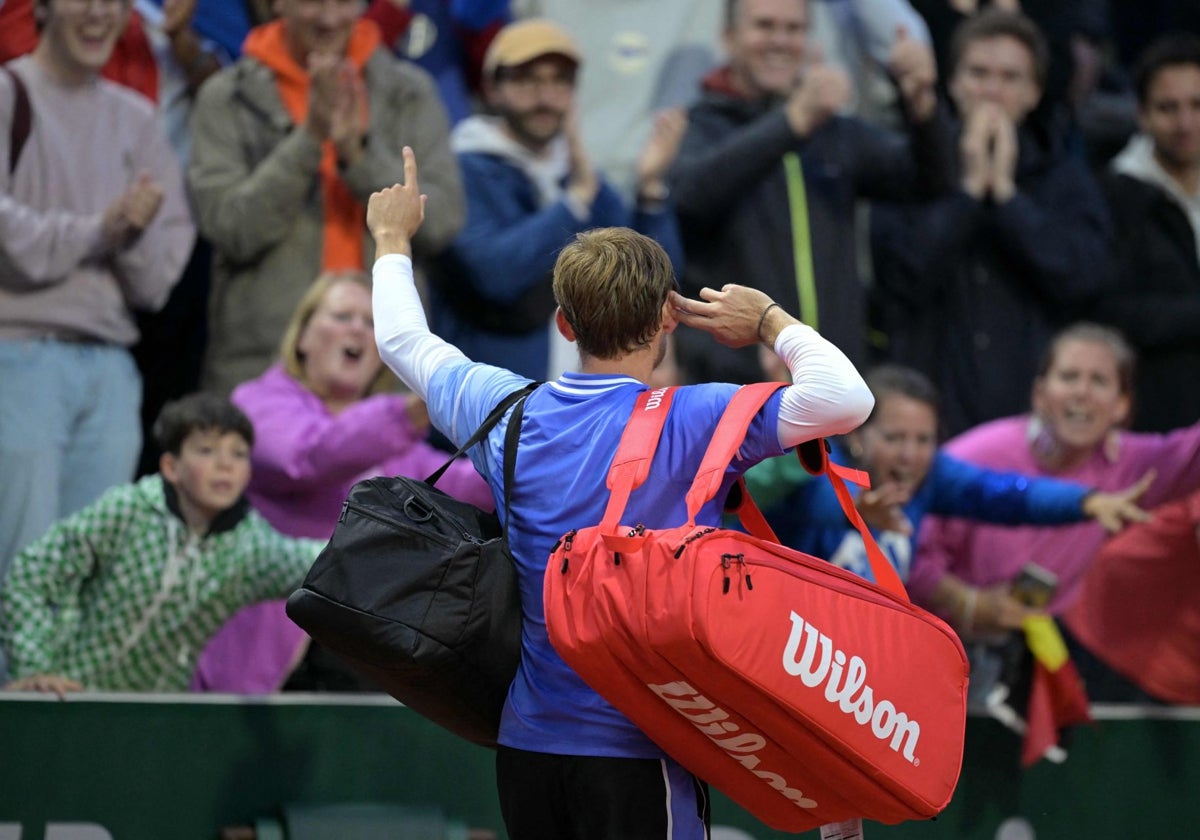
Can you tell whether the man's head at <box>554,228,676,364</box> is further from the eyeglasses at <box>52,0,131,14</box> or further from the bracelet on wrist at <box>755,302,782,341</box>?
the eyeglasses at <box>52,0,131,14</box>

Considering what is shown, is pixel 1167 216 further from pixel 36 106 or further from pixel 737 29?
pixel 36 106

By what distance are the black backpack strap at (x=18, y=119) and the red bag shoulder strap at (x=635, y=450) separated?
3468 millimetres

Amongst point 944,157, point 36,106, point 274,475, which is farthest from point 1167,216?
point 36,106

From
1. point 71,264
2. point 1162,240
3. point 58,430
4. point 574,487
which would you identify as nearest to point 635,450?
point 574,487

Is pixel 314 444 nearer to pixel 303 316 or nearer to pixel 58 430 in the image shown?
pixel 303 316

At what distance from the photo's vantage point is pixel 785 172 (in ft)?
24.2

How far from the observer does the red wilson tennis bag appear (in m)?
3.29

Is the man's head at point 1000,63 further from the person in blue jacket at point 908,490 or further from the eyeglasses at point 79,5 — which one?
the eyeglasses at point 79,5

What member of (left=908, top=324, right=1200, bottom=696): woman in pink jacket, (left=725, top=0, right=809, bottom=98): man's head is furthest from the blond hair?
(left=908, top=324, right=1200, bottom=696): woman in pink jacket

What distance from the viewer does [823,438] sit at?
3.60 meters

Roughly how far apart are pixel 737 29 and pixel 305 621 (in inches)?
184

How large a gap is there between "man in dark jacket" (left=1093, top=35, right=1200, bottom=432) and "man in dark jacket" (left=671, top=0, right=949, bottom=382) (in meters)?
1.03

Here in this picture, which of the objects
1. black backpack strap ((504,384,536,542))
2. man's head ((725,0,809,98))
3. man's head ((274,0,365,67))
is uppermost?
man's head ((725,0,809,98))

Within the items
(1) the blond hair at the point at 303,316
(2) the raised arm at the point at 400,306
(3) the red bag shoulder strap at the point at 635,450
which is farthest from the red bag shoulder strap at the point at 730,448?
(1) the blond hair at the point at 303,316
